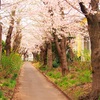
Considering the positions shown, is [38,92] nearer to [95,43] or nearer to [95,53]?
[95,53]

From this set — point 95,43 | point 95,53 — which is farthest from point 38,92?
point 95,43

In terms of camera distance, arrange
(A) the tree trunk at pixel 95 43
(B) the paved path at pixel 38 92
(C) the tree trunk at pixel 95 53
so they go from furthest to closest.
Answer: (B) the paved path at pixel 38 92 → (C) the tree trunk at pixel 95 53 → (A) the tree trunk at pixel 95 43

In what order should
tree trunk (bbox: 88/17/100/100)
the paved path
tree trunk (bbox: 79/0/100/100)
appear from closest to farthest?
tree trunk (bbox: 79/0/100/100)
tree trunk (bbox: 88/17/100/100)
the paved path

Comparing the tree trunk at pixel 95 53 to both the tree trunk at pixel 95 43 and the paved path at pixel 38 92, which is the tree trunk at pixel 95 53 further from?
the paved path at pixel 38 92

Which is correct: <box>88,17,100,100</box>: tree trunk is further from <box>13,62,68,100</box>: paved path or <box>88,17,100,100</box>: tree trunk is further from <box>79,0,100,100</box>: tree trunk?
<box>13,62,68,100</box>: paved path

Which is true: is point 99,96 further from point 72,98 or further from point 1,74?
point 1,74

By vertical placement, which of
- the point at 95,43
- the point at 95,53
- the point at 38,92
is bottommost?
the point at 38,92

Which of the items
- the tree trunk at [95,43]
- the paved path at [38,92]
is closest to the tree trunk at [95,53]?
the tree trunk at [95,43]

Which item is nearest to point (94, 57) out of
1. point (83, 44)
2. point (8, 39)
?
point (8, 39)

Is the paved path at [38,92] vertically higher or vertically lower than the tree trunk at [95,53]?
lower

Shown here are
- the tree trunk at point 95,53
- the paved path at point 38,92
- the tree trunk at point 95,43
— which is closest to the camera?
the tree trunk at point 95,43

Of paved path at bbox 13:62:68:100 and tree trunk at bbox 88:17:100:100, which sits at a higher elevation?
tree trunk at bbox 88:17:100:100

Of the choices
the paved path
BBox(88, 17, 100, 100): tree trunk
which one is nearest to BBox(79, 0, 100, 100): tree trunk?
BBox(88, 17, 100, 100): tree trunk

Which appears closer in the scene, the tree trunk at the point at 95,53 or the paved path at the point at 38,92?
the tree trunk at the point at 95,53
